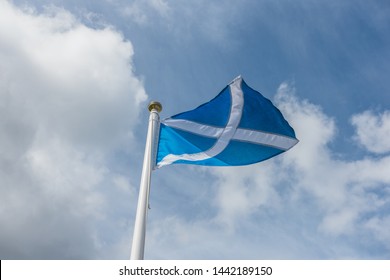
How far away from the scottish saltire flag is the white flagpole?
57cm

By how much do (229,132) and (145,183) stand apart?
12.4ft

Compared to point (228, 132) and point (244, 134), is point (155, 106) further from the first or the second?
point (244, 134)

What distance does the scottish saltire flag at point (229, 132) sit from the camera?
474 inches

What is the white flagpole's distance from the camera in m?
8.97

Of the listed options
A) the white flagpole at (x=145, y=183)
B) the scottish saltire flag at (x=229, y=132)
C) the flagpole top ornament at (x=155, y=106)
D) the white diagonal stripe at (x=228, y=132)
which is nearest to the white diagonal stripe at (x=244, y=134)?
the scottish saltire flag at (x=229, y=132)

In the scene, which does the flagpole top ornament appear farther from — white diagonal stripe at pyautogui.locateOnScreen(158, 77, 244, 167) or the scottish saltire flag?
white diagonal stripe at pyautogui.locateOnScreen(158, 77, 244, 167)

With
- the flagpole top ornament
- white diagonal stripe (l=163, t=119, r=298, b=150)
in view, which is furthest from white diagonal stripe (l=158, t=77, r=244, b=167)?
the flagpole top ornament

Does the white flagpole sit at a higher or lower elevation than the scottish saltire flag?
lower

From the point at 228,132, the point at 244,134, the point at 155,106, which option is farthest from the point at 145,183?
the point at 244,134

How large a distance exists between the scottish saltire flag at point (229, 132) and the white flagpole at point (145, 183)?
571mm
